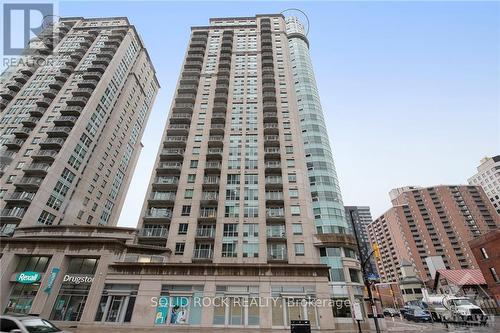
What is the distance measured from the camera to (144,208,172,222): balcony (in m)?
38.0

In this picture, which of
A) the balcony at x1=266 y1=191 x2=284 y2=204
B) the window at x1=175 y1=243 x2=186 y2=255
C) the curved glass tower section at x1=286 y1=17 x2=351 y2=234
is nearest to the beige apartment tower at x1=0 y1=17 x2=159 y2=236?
the window at x1=175 y1=243 x2=186 y2=255

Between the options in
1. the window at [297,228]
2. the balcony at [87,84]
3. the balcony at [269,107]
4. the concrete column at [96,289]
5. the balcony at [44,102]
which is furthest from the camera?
the balcony at [87,84]

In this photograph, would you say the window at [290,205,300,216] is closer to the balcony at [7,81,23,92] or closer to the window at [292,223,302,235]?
the window at [292,223,302,235]

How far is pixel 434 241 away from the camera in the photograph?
118m

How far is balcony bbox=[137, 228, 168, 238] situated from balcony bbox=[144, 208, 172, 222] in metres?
1.37

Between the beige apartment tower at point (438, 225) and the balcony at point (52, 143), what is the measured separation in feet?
396

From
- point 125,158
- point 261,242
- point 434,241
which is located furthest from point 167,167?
point 434,241

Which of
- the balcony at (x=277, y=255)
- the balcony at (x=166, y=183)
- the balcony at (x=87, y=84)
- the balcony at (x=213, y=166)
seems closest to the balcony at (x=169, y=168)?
the balcony at (x=166, y=183)

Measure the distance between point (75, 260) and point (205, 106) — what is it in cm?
3498

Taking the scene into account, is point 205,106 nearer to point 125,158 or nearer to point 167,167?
point 167,167

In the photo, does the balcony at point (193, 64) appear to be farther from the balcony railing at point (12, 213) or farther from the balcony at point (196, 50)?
the balcony railing at point (12, 213)

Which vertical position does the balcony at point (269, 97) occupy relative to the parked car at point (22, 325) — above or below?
above

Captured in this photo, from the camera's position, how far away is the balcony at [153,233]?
36344mm

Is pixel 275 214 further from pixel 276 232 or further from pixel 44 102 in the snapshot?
pixel 44 102
